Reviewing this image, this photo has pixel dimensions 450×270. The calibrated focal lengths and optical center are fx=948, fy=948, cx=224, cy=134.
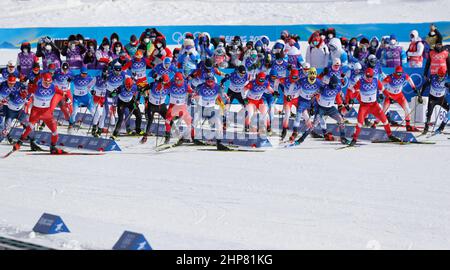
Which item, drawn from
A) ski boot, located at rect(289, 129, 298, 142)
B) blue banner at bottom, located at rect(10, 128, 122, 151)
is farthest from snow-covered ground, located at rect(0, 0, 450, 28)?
blue banner at bottom, located at rect(10, 128, 122, 151)

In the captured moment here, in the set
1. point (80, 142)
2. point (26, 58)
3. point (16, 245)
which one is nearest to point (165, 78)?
point (80, 142)

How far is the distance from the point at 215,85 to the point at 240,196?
644cm

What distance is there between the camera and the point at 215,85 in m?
20.4

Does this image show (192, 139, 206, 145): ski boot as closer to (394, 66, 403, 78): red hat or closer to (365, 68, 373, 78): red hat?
(365, 68, 373, 78): red hat

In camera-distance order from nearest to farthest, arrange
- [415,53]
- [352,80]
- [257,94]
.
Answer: [257,94] < [352,80] < [415,53]

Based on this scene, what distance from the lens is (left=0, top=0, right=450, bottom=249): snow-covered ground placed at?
1148cm

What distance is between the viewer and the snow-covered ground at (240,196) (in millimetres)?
11484

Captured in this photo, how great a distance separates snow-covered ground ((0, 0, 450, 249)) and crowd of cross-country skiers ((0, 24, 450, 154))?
80cm

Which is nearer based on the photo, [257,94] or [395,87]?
[257,94]

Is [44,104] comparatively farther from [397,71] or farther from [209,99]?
[397,71]

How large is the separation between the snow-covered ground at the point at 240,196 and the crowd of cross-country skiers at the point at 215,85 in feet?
2.62

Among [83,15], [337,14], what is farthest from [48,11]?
[337,14]

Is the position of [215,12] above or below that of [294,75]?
above

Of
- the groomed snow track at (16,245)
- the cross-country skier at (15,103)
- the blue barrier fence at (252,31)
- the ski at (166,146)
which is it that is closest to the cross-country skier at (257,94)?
the ski at (166,146)
